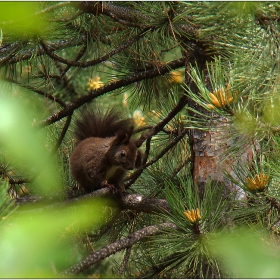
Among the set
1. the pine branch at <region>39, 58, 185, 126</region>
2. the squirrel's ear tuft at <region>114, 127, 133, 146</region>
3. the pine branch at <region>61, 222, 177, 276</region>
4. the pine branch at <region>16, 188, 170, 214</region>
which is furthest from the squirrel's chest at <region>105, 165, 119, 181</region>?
the pine branch at <region>61, 222, 177, 276</region>

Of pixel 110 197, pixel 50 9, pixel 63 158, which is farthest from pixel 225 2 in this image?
pixel 63 158

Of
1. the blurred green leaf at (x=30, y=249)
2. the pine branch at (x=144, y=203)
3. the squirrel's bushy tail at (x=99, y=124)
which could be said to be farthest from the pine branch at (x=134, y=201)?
the blurred green leaf at (x=30, y=249)

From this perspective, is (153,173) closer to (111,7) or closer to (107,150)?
(107,150)

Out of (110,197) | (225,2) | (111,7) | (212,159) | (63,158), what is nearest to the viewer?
(225,2)

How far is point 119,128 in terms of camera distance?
2.81m

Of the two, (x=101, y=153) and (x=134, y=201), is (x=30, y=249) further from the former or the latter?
(x=101, y=153)

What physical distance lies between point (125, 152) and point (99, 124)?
0.34 meters

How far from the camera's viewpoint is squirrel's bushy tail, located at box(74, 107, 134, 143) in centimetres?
270

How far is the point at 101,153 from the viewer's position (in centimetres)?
276

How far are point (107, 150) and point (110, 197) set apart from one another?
0.75 m

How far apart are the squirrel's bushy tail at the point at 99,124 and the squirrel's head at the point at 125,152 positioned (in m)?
0.06

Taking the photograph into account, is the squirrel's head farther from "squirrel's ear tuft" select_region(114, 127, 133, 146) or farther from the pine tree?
the pine tree

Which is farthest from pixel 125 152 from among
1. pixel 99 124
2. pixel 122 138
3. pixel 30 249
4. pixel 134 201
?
pixel 30 249

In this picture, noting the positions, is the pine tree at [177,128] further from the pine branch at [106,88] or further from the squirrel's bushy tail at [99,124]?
the squirrel's bushy tail at [99,124]
